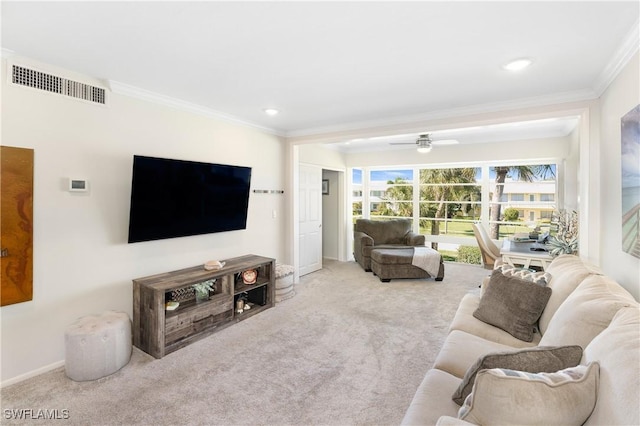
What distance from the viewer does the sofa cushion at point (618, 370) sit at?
3.02 feet

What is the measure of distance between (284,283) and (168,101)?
259cm

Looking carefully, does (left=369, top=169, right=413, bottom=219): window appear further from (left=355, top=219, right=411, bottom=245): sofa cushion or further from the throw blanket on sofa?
the throw blanket on sofa

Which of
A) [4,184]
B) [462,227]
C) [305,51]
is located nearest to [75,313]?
[4,184]

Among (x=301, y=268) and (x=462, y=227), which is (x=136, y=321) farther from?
(x=462, y=227)

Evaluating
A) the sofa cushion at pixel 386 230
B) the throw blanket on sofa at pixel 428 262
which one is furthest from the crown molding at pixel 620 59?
the sofa cushion at pixel 386 230

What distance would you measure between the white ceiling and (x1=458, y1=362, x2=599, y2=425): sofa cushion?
1.80 meters

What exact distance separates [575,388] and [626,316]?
0.46 metres

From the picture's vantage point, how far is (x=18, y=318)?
91.9 inches

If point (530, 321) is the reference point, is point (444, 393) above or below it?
below

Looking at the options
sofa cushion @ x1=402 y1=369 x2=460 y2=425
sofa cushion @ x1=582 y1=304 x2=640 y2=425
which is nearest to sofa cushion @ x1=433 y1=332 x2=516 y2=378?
sofa cushion @ x1=402 y1=369 x2=460 y2=425

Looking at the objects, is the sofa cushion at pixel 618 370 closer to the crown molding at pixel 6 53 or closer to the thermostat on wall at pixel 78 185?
the thermostat on wall at pixel 78 185

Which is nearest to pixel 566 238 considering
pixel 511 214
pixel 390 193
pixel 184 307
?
pixel 511 214

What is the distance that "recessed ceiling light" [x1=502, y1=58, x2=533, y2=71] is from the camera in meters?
2.33

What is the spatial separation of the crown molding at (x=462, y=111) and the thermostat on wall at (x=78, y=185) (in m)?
2.89
